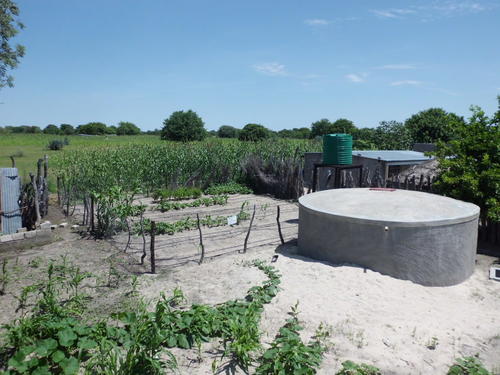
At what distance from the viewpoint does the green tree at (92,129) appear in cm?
6912

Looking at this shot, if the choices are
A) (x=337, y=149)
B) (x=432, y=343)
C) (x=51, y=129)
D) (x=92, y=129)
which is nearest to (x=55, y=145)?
(x=337, y=149)

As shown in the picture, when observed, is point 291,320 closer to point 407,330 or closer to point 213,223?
point 407,330

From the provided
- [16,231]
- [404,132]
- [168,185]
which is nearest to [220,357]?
[16,231]

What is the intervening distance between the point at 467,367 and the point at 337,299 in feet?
5.62

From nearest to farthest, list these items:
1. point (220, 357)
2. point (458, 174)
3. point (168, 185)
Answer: point (220, 357), point (458, 174), point (168, 185)

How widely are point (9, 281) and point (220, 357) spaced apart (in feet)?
13.1

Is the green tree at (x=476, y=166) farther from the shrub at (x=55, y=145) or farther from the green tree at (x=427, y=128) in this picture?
the shrub at (x=55, y=145)

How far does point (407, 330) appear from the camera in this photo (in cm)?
464

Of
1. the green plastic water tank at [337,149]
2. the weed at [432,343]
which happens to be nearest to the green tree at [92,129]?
the green plastic water tank at [337,149]

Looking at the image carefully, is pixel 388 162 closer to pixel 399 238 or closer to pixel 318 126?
pixel 399 238

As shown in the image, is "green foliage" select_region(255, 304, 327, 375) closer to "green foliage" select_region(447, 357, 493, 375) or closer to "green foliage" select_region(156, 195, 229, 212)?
"green foliage" select_region(447, 357, 493, 375)

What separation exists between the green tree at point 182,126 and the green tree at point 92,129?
30.9 m

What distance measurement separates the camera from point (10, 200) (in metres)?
8.61

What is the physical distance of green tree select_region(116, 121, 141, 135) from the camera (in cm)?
7100
